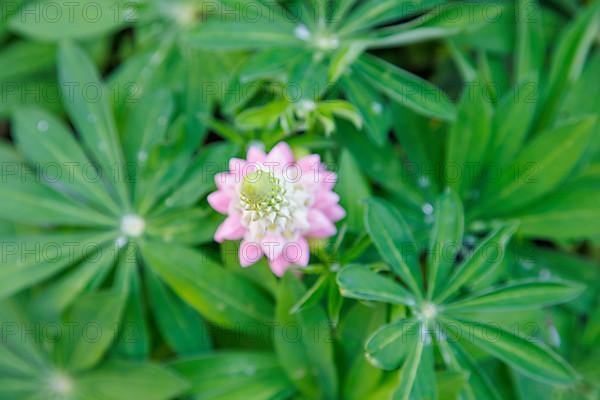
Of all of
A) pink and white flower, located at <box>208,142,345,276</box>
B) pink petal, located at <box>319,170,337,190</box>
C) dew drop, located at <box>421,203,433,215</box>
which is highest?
dew drop, located at <box>421,203,433,215</box>

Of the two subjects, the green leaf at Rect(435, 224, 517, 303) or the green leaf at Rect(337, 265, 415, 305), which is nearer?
the green leaf at Rect(337, 265, 415, 305)

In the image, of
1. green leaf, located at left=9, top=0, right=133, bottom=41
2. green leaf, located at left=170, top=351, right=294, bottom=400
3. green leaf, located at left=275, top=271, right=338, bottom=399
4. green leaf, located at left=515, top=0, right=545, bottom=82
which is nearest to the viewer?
green leaf, located at left=275, top=271, right=338, bottom=399

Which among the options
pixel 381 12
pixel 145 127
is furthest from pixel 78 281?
pixel 381 12

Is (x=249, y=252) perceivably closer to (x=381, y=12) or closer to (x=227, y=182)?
(x=227, y=182)

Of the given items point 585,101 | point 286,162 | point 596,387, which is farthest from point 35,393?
point 585,101

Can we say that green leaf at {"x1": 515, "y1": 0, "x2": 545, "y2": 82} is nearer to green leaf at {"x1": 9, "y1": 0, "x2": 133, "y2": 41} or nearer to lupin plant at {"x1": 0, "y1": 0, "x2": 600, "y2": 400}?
lupin plant at {"x1": 0, "y1": 0, "x2": 600, "y2": 400}

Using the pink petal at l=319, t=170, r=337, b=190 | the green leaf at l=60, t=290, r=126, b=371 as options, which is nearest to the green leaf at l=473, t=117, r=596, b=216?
the pink petal at l=319, t=170, r=337, b=190
